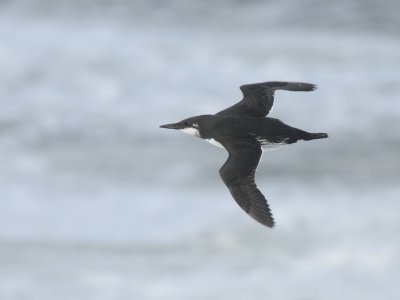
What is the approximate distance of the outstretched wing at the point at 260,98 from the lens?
11672 mm

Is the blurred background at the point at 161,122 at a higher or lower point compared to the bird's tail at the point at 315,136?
higher

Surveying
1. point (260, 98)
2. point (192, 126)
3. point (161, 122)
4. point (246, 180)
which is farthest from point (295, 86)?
point (161, 122)

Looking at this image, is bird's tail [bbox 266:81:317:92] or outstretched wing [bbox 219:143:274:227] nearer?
outstretched wing [bbox 219:143:274:227]

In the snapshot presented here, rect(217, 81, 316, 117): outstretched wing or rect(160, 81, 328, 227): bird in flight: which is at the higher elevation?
rect(217, 81, 316, 117): outstretched wing

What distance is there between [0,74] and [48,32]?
8.15ft

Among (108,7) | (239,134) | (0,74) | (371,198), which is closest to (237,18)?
(108,7)

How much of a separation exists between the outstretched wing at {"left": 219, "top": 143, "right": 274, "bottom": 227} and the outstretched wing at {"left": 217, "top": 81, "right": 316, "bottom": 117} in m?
0.73

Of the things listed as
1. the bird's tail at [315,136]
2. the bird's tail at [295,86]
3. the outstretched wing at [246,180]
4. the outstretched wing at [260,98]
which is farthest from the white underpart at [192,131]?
the bird's tail at [315,136]

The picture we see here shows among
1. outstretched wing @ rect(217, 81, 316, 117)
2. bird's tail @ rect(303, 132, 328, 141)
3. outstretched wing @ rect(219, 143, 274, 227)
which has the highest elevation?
outstretched wing @ rect(217, 81, 316, 117)

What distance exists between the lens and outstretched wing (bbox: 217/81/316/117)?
11.7 m

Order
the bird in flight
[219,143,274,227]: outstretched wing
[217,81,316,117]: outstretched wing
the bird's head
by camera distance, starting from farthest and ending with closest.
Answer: [217,81,316,117]: outstretched wing, the bird's head, the bird in flight, [219,143,274,227]: outstretched wing

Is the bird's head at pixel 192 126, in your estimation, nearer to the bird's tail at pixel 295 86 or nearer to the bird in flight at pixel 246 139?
the bird in flight at pixel 246 139

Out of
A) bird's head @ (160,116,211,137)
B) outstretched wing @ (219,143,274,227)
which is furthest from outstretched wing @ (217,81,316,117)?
outstretched wing @ (219,143,274,227)

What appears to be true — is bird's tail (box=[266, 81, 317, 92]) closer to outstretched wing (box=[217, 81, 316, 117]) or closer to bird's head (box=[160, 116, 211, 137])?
outstretched wing (box=[217, 81, 316, 117])
